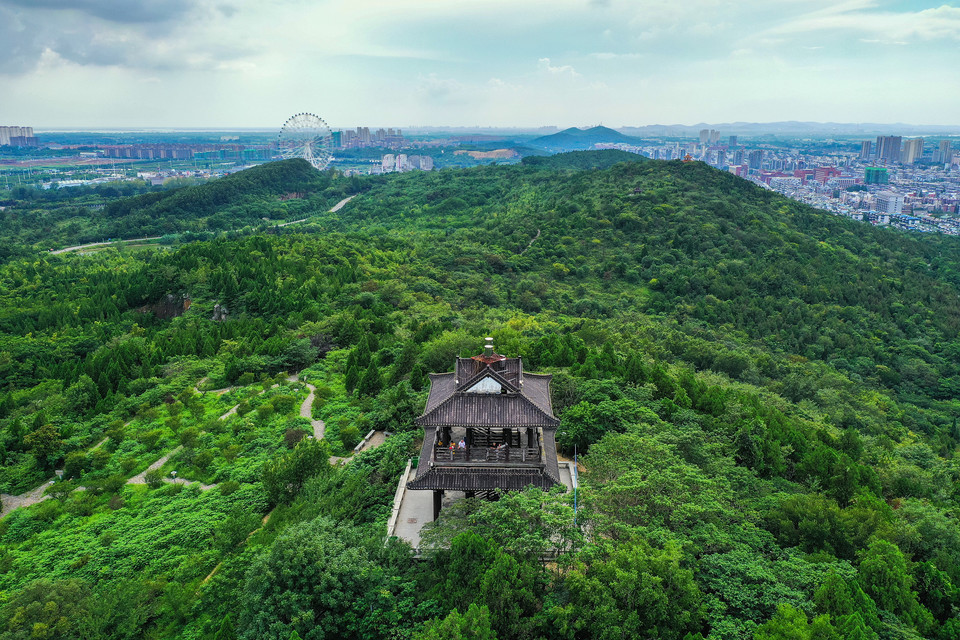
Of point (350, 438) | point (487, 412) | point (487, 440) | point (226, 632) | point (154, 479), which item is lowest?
point (154, 479)

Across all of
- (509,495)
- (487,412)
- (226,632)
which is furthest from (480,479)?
(226,632)

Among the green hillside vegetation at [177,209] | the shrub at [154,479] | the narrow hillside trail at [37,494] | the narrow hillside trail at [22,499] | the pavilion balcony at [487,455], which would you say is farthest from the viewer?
the green hillside vegetation at [177,209]

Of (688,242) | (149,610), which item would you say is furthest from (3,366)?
(688,242)

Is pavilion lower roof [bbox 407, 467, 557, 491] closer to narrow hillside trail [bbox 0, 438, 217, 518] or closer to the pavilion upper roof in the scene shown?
the pavilion upper roof

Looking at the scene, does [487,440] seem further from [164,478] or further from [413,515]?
[164,478]

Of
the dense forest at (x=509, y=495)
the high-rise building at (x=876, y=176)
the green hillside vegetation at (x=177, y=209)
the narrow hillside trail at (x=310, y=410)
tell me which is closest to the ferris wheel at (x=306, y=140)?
the green hillside vegetation at (x=177, y=209)

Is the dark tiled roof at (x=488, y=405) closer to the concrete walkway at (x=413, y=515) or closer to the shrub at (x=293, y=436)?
the concrete walkway at (x=413, y=515)

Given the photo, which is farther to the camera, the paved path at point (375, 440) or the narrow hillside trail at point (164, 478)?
the paved path at point (375, 440)
